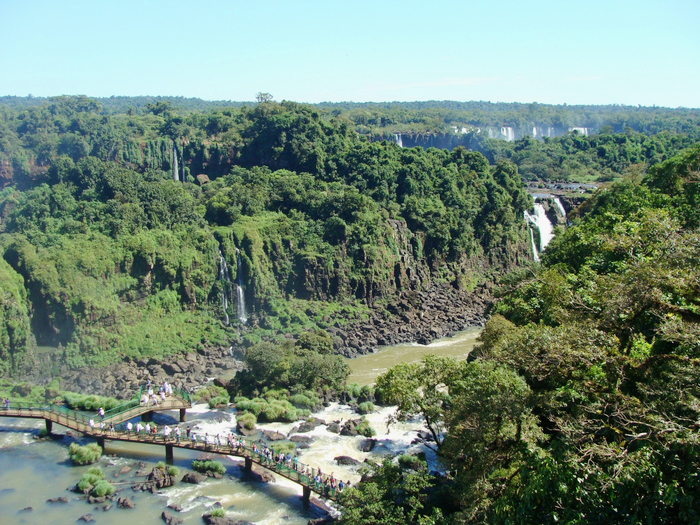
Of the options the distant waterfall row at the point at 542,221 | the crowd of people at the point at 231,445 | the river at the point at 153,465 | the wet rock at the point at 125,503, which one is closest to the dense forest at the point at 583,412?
the crowd of people at the point at 231,445

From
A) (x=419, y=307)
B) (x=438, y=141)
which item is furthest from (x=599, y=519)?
(x=438, y=141)

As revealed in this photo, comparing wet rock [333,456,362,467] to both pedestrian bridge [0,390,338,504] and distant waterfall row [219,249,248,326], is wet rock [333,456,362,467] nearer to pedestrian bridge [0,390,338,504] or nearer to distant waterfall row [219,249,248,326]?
pedestrian bridge [0,390,338,504]

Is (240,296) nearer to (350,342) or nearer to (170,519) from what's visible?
(350,342)

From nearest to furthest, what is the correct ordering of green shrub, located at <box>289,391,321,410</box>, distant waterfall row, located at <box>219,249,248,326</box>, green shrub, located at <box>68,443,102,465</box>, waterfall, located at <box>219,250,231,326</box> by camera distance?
green shrub, located at <box>68,443,102,465</box>, green shrub, located at <box>289,391,321,410</box>, waterfall, located at <box>219,250,231,326</box>, distant waterfall row, located at <box>219,249,248,326</box>

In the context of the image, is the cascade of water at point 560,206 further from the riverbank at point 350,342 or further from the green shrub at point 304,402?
the green shrub at point 304,402

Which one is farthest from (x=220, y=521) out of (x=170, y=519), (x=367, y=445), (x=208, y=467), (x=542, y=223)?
(x=542, y=223)

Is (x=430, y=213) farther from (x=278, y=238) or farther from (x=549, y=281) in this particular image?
(x=549, y=281)

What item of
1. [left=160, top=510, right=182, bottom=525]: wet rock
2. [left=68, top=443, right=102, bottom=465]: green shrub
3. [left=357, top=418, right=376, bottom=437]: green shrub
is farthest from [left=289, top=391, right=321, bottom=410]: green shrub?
[left=160, top=510, right=182, bottom=525]: wet rock
